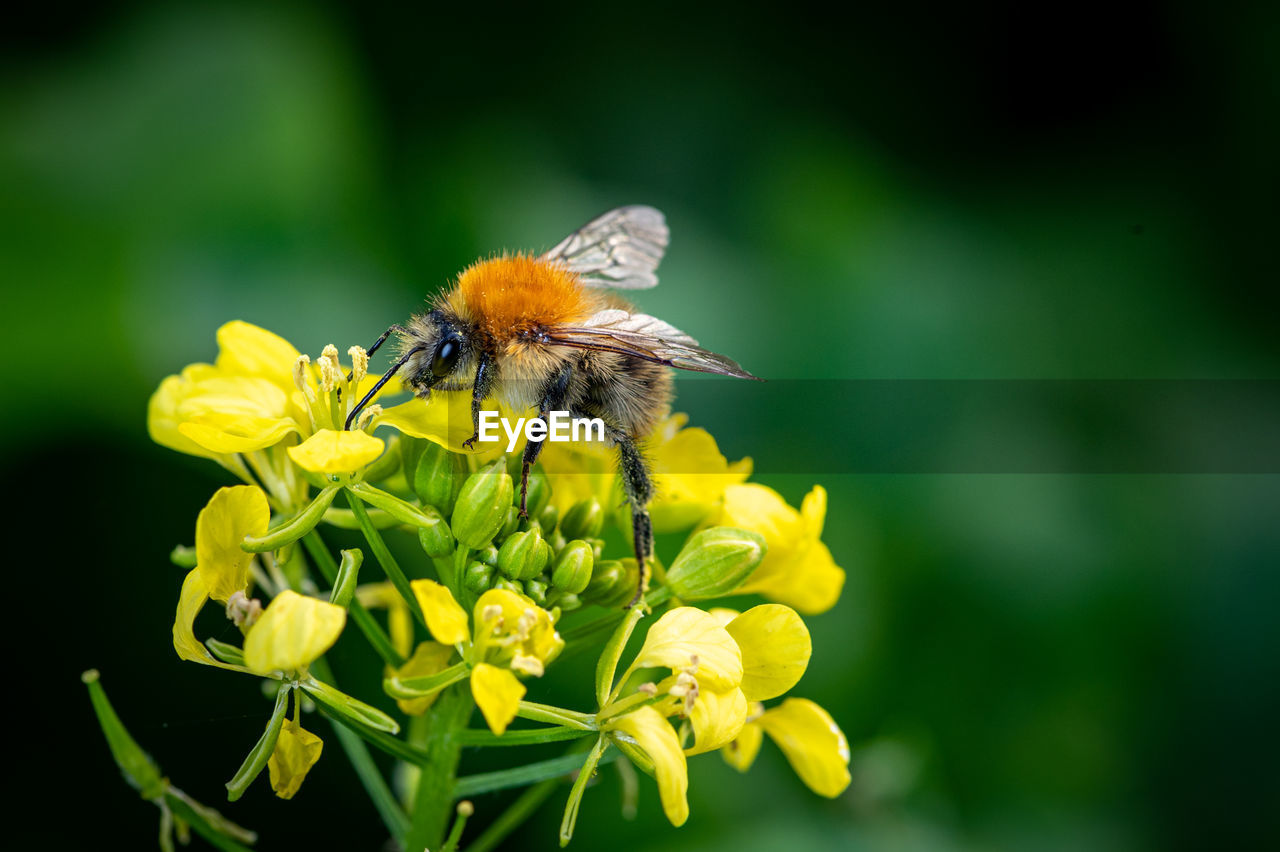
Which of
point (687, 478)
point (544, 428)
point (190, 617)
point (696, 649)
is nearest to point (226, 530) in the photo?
point (190, 617)

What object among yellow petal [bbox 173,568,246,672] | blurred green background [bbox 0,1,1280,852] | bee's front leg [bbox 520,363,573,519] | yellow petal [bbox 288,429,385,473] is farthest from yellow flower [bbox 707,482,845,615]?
blurred green background [bbox 0,1,1280,852]

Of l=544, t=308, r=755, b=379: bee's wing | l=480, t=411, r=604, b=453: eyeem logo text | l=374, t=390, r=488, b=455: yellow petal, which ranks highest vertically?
l=544, t=308, r=755, b=379: bee's wing

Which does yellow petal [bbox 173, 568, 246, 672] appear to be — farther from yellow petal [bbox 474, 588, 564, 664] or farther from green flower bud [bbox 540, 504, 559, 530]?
green flower bud [bbox 540, 504, 559, 530]

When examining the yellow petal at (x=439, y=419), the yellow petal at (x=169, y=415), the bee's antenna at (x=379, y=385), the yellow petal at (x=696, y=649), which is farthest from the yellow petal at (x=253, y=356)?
the yellow petal at (x=696, y=649)

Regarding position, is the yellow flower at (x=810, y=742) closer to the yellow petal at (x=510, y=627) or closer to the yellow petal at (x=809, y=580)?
the yellow petal at (x=809, y=580)

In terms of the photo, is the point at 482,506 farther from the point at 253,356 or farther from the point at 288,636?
the point at 253,356

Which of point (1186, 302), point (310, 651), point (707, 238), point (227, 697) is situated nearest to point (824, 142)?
point (707, 238)
